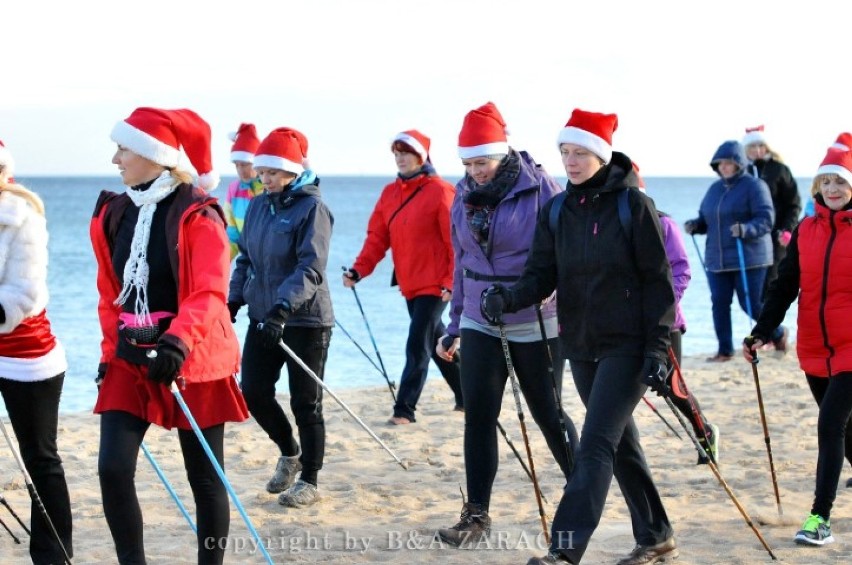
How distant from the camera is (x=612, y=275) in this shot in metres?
5.05

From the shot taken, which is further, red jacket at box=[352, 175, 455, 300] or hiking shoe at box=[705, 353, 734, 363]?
hiking shoe at box=[705, 353, 734, 363]

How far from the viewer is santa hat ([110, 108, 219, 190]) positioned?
4.68 m

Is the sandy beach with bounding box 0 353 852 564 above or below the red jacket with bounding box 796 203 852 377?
below

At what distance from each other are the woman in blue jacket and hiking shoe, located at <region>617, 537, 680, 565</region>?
6326mm

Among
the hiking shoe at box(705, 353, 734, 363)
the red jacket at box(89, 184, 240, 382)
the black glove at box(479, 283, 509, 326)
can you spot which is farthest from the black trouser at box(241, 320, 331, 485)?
the hiking shoe at box(705, 353, 734, 363)

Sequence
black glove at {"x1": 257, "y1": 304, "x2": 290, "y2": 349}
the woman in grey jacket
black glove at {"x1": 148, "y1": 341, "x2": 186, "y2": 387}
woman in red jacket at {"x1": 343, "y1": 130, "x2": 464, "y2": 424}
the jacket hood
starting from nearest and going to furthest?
black glove at {"x1": 148, "y1": 341, "x2": 186, "y2": 387}
black glove at {"x1": 257, "y1": 304, "x2": 290, "y2": 349}
the woman in grey jacket
woman in red jacket at {"x1": 343, "y1": 130, "x2": 464, "y2": 424}
the jacket hood

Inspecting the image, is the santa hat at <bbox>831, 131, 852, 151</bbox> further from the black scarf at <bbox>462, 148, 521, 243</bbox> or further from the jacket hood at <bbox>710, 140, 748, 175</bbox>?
the jacket hood at <bbox>710, 140, 748, 175</bbox>

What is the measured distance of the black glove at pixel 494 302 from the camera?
210 inches

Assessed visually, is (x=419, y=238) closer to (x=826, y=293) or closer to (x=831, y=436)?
(x=826, y=293)

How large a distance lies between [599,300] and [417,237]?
3.82 m

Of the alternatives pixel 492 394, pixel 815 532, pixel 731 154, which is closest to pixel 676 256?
pixel 492 394

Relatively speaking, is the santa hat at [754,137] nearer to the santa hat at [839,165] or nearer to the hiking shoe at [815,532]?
the santa hat at [839,165]

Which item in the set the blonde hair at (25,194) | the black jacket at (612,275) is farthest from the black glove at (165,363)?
A: the black jacket at (612,275)

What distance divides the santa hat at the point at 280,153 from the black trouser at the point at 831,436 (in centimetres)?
293
